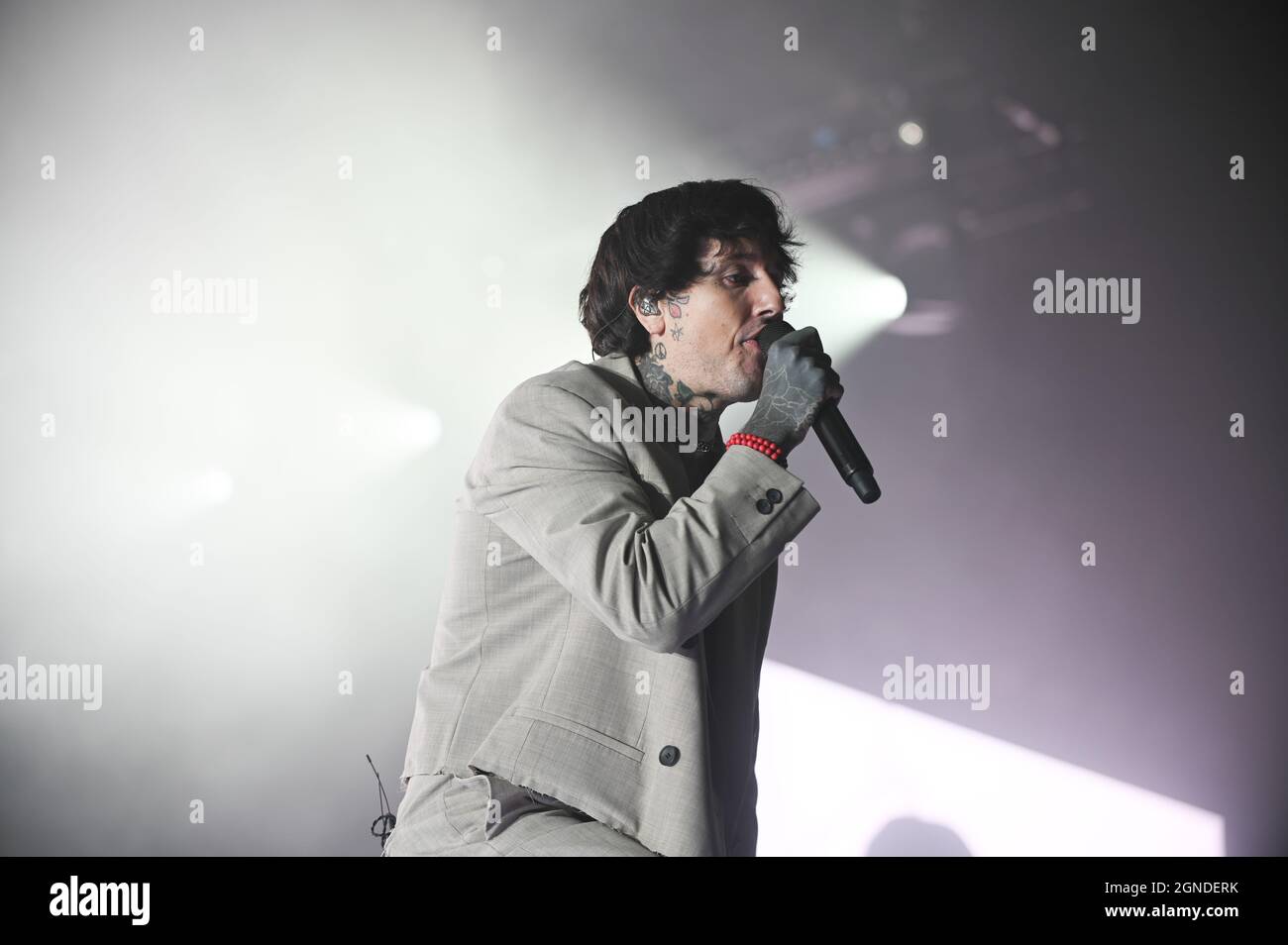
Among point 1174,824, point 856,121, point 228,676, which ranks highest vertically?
point 856,121

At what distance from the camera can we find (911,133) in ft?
11.1

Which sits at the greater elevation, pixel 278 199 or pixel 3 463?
pixel 278 199

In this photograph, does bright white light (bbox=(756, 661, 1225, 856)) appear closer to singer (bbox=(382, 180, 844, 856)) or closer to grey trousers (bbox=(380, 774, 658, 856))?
singer (bbox=(382, 180, 844, 856))

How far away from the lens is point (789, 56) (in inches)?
133

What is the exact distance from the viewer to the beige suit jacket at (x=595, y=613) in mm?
1125

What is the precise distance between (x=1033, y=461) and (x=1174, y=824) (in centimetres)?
133

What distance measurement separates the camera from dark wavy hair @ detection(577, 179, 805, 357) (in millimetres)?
1554

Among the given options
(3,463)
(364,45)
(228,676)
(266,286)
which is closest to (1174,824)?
(228,676)

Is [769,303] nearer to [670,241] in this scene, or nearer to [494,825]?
[670,241]

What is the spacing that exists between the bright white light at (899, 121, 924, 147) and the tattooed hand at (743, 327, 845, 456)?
94.1 inches

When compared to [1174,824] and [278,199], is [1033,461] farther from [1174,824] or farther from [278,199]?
[278,199]

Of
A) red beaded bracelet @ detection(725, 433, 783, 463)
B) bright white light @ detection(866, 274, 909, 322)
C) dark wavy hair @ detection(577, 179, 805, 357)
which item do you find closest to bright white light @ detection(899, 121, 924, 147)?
bright white light @ detection(866, 274, 909, 322)
